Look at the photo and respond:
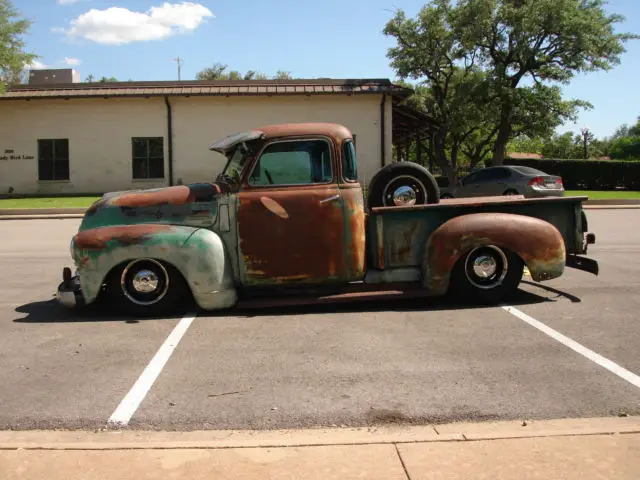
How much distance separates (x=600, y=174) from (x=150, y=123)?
87.2 ft

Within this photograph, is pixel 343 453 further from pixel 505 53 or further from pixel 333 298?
pixel 505 53

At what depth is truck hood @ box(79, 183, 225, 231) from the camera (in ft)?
20.5

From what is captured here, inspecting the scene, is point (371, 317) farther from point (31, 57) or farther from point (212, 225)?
point (31, 57)

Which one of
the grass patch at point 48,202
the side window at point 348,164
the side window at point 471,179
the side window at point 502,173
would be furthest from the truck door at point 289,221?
the grass patch at point 48,202

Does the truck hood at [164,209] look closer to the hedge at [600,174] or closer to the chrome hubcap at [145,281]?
the chrome hubcap at [145,281]

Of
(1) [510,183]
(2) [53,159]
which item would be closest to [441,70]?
(1) [510,183]

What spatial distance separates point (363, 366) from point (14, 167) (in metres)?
27.4

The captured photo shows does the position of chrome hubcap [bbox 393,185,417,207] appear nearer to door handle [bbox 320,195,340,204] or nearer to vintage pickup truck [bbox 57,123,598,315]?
vintage pickup truck [bbox 57,123,598,315]

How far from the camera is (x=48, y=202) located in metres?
24.3

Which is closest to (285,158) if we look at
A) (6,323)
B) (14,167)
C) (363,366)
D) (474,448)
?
(363,366)

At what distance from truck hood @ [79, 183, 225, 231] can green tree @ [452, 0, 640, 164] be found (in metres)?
27.1

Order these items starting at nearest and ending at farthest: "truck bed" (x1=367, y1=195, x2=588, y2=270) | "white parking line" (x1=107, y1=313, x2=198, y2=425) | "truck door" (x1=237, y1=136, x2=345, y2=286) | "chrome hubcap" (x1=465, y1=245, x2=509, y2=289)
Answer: "white parking line" (x1=107, y1=313, x2=198, y2=425) < "truck door" (x1=237, y1=136, x2=345, y2=286) < "truck bed" (x1=367, y1=195, x2=588, y2=270) < "chrome hubcap" (x1=465, y1=245, x2=509, y2=289)

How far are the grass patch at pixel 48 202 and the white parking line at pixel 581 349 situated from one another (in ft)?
64.2

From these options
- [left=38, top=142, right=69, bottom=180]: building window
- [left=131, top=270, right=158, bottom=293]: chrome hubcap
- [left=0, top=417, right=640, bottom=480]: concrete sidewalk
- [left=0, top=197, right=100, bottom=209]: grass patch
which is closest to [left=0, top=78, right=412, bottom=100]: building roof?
[left=38, top=142, right=69, bottom=180]: building window
